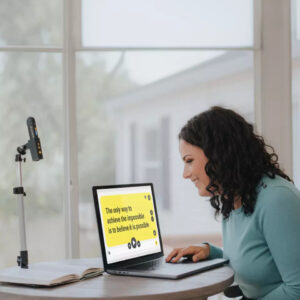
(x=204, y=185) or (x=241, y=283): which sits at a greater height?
(x=204, y=185)

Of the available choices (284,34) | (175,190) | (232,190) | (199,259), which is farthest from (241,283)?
(284,34)

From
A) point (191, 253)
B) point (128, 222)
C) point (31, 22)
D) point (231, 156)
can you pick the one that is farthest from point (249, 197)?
point (31, 22)

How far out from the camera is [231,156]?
187cm

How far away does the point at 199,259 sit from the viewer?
207 centimetres

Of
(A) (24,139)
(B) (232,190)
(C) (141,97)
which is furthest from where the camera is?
(C) (141,97)

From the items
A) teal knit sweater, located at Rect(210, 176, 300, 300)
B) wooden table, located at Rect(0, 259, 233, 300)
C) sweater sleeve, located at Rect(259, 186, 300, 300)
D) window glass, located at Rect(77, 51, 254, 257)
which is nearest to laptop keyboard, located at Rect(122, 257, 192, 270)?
wooden table, located at Rect(0, 259, 233, 300)

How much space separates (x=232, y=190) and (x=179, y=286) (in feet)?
1.35

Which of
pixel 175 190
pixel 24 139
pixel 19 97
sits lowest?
pixel 175 190

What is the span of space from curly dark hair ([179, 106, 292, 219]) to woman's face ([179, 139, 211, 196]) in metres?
0.02

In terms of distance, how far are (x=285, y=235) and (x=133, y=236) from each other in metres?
0.64

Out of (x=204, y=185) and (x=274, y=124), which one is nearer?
(x=204, y=185)

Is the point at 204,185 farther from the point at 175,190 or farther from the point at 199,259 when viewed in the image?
the point at 175,190

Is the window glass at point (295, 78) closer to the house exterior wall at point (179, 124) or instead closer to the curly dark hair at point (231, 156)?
the house exterior wall at point (179, 124)

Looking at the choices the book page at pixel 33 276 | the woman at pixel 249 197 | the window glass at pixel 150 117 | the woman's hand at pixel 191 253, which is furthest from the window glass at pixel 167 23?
the book page at pixel 33 276
